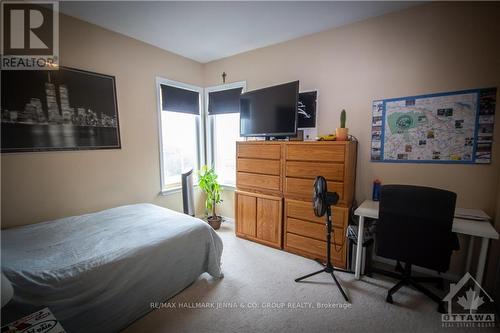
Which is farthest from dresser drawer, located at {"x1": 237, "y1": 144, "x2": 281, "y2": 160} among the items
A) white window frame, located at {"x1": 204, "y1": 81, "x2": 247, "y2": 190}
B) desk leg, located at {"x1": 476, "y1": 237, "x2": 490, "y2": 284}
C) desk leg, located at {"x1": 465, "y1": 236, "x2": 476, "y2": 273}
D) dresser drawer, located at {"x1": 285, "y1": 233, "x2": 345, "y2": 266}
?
desk leg, located at {"x1": 465, "y1": 236, "x2": 476, "y2": 273}

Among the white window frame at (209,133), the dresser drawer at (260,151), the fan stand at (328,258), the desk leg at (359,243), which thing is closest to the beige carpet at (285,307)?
the fan stand at (328,258)

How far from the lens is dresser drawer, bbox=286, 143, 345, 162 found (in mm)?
2223

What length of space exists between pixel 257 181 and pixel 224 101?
155 centimetres

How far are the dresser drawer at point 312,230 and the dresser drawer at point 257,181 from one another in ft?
1.51

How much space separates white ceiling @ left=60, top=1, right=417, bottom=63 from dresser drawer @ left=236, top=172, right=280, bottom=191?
5.95 feet

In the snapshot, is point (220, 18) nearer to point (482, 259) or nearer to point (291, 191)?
point (291, 191)

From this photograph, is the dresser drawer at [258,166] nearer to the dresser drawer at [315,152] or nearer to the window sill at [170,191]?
the dresser drawer at [315,152]

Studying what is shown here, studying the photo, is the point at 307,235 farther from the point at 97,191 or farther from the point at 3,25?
the point at 3,25

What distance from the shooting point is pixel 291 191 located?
2553 mm

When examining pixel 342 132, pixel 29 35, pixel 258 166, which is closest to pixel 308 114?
pixel 342 132

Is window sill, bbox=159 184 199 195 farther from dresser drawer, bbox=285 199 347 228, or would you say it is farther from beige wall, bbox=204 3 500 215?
beige wall, bbox=204 3 500 215

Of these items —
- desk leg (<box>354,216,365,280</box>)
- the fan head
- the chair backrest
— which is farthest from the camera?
desk leg (<box>354,216,365,280</box>)

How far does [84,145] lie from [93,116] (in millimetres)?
355

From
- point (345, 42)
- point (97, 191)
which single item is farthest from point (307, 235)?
point (97, 191)
